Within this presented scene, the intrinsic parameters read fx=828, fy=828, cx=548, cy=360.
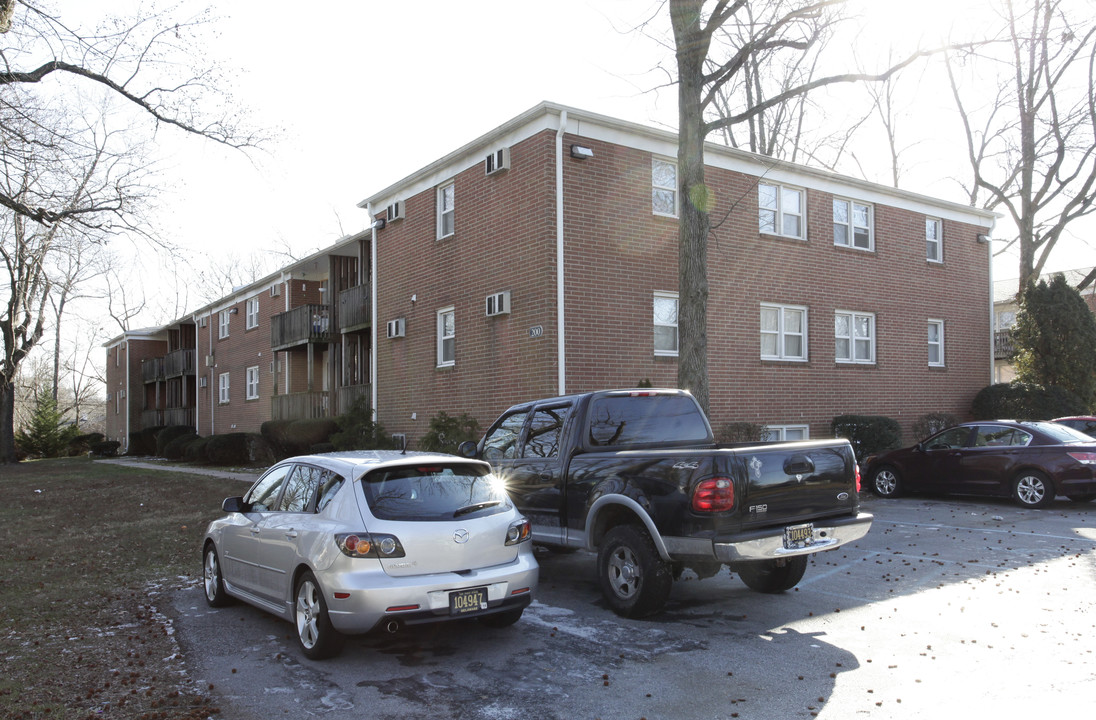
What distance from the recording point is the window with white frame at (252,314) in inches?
1315

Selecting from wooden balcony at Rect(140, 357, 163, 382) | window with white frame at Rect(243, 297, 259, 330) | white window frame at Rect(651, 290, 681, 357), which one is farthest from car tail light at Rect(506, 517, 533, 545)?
wooden balcony at Rect(140, 357, 163, 382)

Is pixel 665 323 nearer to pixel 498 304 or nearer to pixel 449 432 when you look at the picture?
pixel 498 304

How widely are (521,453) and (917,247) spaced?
689 inches

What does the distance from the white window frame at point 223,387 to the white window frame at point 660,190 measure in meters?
24.9

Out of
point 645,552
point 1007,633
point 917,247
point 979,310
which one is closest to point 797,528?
point 645,552

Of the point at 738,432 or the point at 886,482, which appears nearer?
the point at 886,482

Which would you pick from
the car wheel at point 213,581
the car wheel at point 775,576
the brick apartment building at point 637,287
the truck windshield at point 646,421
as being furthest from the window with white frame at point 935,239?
the car wheel at point 213,581

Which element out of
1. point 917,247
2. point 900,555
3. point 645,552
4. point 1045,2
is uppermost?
point 1045,2

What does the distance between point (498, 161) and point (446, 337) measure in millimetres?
Result: 4285

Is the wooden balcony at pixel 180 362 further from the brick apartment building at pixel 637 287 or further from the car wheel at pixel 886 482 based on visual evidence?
the car wheel at pixel 886 482

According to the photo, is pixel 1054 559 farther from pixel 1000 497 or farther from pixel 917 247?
pixel 917 247

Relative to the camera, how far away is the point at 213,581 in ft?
24.9

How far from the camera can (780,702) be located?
482cm

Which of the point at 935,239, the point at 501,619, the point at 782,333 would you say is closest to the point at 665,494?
the point at 501,619
